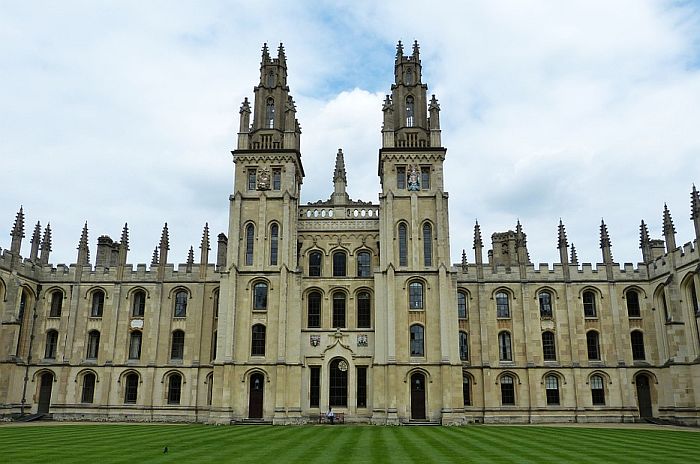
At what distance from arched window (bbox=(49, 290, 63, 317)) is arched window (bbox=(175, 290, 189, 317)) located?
9894mm

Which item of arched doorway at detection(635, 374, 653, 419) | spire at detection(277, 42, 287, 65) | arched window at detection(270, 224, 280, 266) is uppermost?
spire at detection(277, 42, 287, 65)

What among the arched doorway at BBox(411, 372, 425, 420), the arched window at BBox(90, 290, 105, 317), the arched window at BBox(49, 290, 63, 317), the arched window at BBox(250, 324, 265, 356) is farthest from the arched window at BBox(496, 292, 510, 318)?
the arched window at BBox(49, 290, 63, 317)

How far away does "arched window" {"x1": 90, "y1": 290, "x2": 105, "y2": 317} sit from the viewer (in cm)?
4909

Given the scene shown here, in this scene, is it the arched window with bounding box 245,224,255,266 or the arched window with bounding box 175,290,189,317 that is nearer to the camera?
the arched window with bounding box 245,224,255,266

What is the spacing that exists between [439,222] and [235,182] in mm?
16570

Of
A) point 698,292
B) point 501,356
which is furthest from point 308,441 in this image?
point 698,292

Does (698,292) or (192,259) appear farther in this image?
(192,259)

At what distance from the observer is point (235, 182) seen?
155 feet

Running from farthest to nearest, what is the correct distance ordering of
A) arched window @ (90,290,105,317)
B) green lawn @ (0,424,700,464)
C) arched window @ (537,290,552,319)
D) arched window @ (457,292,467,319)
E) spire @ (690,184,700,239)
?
arched window @ (90,290,105,317) < arched window @ (457,292,467,319) < arched window @ (537,290,552,319) < spire @ (690,184,700,239) < green lawn @ (0,424,700,464)

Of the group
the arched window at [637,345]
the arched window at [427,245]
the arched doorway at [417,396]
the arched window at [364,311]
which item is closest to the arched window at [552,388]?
the arched window at [637,345]

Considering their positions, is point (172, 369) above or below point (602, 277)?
below

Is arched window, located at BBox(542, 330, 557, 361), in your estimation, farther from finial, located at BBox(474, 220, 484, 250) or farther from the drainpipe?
the drainpipe

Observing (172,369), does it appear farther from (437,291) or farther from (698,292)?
(698,292)

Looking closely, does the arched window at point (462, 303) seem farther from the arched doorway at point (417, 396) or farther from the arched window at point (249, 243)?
the arched window at point (249, 243)
